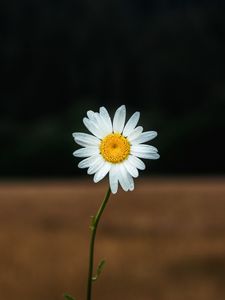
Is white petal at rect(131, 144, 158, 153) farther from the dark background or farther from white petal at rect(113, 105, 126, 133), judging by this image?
the dark background

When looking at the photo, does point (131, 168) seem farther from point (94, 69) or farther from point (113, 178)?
point (94, 69)

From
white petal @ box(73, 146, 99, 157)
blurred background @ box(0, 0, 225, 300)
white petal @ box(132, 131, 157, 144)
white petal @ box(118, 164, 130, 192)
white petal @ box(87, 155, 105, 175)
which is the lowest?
white petal @ box(118, 164, 130, 192)

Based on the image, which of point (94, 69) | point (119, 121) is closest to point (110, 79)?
point (94, 69)

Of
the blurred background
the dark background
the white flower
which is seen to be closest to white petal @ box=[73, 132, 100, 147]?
the white flower

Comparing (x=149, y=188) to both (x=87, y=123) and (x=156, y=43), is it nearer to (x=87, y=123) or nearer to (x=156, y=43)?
(x=87, y=123)
